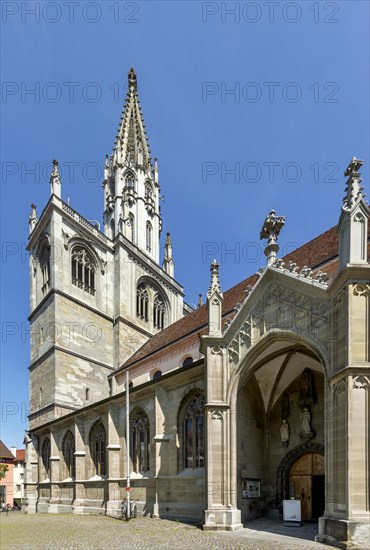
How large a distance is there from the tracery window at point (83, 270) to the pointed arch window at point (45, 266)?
6.45 feet

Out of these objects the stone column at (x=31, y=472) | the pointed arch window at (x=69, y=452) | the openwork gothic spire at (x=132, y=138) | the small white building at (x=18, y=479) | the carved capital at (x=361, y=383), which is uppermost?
the openwork gothic spire at (x=132, y=138)

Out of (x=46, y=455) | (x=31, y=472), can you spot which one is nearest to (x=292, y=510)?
(x=46, y=455)

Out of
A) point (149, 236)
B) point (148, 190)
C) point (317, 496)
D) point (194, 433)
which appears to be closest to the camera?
point (317, 496)

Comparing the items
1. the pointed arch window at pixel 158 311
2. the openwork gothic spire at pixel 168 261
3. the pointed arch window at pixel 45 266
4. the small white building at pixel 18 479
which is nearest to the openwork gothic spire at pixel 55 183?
the pointed arch window at pixel 45 266

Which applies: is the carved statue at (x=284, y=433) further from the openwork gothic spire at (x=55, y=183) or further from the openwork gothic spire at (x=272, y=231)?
the openwork gothic spire at (x=55, y=183)

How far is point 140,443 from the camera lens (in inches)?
789

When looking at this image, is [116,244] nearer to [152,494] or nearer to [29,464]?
[29,464]

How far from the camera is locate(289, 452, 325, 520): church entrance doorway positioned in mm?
14711

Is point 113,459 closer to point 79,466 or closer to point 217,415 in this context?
point 79,466

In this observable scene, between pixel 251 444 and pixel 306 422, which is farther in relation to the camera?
pixel 251 444

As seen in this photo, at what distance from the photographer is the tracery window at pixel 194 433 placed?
16.6 metres

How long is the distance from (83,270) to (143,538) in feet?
77.6

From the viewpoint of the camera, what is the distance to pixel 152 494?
706 inches

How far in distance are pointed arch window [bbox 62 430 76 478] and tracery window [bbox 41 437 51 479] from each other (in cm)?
280
